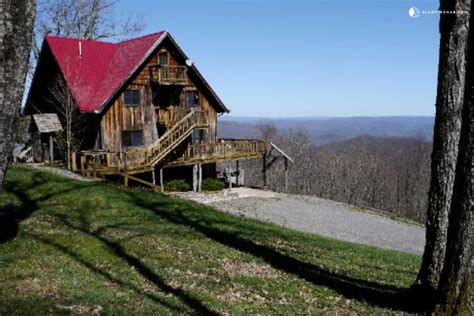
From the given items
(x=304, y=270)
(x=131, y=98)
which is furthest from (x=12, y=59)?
(x=131, y=98)

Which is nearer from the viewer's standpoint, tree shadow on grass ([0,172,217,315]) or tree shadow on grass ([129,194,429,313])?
tree shadow on grass ([0,172,217,315])

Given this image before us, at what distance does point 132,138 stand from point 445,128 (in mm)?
26622

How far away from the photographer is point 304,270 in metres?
12.2

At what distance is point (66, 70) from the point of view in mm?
32312

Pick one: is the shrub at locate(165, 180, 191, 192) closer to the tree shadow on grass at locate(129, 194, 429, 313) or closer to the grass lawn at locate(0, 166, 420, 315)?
the tree shadow on grass at locate(129, 194, 429, 313)

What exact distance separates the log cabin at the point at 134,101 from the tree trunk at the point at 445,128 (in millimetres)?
21817

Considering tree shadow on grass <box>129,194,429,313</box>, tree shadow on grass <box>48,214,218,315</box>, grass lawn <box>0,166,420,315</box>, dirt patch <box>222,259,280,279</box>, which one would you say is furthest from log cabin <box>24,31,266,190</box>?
dirt patch <box>222,259,280,279</box>

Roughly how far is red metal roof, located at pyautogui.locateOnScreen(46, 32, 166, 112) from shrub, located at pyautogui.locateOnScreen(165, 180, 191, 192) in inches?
278

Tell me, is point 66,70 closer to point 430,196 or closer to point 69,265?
point 69,265

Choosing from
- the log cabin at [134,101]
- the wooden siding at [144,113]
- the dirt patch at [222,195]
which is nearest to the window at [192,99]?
the log cabin at [134,101]

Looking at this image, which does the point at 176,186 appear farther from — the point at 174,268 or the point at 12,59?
the point at 12,59

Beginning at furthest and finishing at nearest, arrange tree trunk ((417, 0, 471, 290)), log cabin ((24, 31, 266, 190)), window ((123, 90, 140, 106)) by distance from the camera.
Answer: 1. window ((123, 90, 140, 106))
2. log cabin ((24, 31, 266, 190))
3. tree trunk ((417, 0, 471, 290))

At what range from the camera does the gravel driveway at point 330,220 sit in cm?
2462

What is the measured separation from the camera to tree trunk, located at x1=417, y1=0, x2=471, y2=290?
342 inches
